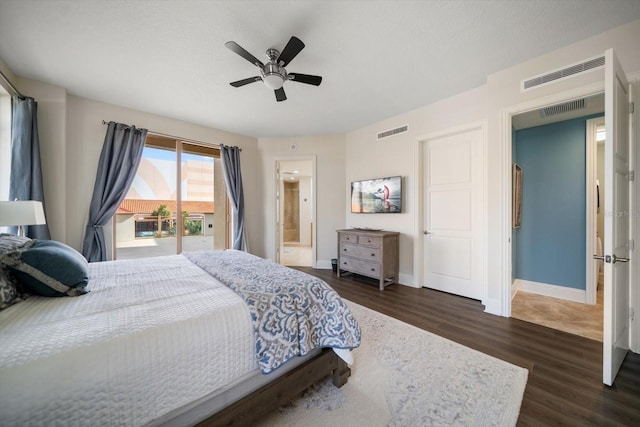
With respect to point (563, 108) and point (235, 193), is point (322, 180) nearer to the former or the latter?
point (235, 193)

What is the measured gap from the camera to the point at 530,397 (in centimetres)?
149

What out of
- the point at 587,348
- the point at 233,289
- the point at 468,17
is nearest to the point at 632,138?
the point at 468,17

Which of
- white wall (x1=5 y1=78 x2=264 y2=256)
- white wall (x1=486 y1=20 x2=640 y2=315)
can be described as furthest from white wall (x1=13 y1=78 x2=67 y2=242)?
white wall (x1=486 y1=20 x2=640 y2=315)

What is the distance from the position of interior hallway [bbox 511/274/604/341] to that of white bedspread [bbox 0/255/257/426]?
3082mm

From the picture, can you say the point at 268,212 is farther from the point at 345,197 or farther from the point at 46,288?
the point at 46,288

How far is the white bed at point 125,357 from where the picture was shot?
0.77 metres

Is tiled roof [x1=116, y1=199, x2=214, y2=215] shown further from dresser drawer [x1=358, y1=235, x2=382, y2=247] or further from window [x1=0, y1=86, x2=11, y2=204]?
dresser drawer [x1=358, y1=235, x2=382, y2=247]

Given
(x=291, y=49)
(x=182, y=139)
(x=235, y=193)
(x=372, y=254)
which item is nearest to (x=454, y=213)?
(x=372, y=254)

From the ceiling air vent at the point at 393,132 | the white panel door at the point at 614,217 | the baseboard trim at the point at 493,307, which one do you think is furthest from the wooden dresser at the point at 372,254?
the white panel door at the point at 614,217

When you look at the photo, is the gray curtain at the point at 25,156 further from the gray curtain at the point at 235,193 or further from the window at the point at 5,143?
the gray curtain at the point at 235,193

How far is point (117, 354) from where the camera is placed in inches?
35.3

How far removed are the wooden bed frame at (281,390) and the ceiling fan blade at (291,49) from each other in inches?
90.2

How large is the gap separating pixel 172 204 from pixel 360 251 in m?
3.35

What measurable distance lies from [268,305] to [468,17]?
2.62 meters
